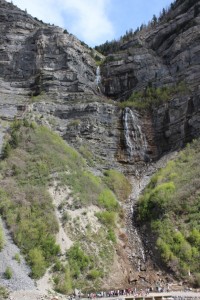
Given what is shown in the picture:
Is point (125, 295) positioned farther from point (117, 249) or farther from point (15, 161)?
point (15, 161)

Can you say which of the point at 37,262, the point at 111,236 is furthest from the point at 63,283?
the point at 111,236

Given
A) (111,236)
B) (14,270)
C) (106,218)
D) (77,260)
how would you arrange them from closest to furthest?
1. (14,270)
2. (77,260)
3. (111,236)
4. (106,218)

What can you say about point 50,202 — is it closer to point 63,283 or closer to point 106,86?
point 63,283

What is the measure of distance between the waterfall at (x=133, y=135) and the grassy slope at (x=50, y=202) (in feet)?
18.6

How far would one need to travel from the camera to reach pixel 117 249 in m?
31.1

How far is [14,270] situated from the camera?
81.8ft

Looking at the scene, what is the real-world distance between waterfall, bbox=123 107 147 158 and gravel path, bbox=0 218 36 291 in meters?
23.5

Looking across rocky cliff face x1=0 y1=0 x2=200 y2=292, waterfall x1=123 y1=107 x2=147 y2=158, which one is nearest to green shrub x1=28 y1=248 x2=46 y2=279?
rocky cliff face x1=0 y1=0 x2=200 y2=292

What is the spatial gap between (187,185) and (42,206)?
43.8 ft

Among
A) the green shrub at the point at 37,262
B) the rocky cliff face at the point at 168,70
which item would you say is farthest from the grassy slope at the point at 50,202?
the rocky cliff face at the point at 168,70

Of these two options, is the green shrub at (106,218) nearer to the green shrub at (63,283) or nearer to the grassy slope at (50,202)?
the grassy slope at (50,202)

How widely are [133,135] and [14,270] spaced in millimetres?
27844

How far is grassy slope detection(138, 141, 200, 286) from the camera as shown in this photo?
28984 millimetres

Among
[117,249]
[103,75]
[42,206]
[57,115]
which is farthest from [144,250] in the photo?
[103,75]
